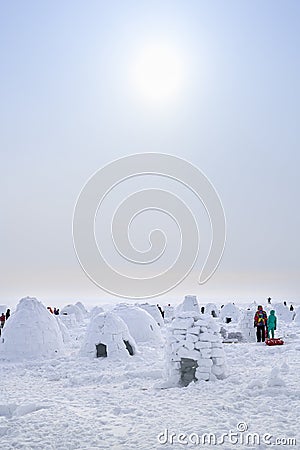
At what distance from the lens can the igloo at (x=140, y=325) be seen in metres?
19.3

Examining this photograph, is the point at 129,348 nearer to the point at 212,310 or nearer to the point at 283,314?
the point at 283,314

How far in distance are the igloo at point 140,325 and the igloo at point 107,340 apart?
3708 millimetres

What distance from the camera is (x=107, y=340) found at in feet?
49.1

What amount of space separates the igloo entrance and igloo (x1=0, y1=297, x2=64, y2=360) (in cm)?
622

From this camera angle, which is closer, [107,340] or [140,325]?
[107,340]

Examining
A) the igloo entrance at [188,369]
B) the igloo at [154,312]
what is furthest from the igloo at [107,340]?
the igloo at [154,312]

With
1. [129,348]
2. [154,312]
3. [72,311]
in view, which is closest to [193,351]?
[129,348]

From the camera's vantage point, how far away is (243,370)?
1114cm

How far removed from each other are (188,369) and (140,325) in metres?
8.84

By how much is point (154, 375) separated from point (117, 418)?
385 centimetres

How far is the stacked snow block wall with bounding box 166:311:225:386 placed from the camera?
10.2 metres

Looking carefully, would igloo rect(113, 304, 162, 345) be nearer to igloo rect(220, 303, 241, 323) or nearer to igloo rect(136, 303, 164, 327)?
igloo rect(136, 303, 164, 327)

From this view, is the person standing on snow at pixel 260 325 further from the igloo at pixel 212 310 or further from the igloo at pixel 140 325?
the igloo at pixel 212 310

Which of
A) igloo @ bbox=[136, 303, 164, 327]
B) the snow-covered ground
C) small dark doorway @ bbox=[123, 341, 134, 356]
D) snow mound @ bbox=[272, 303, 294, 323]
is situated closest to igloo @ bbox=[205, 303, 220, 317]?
snow mound @ bbox=[272, 303, 294, 323]
